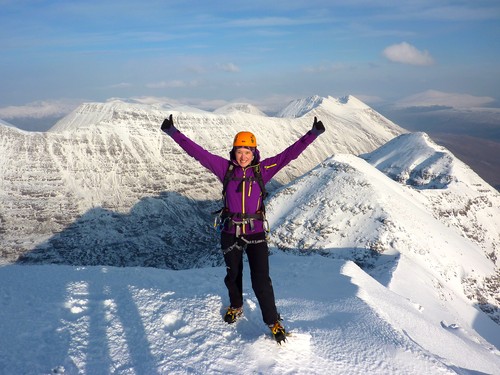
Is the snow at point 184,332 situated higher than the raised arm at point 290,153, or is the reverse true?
the raised arm at point 290,153

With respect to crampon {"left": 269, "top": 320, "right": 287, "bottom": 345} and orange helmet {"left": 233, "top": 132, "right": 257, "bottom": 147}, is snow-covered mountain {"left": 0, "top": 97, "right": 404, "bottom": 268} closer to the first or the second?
crampon {"left": 269, "top": 320, "right": 287, "bottom": 345}

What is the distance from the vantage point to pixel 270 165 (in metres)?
7.38

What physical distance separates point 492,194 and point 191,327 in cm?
9394

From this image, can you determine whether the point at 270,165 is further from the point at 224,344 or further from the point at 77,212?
the point at 77,212

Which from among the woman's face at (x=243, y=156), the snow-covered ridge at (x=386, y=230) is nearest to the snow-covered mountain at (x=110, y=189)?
the snow-covered ridge at (x=386, y=230)

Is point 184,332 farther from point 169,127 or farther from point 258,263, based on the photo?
point 169,127

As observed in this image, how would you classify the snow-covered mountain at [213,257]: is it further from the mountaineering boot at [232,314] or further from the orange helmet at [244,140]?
the orange helmet at [244,140]

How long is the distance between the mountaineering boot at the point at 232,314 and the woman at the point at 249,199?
879mm

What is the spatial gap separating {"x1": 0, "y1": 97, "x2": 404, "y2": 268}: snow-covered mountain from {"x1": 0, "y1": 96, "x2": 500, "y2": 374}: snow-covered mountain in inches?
24.4

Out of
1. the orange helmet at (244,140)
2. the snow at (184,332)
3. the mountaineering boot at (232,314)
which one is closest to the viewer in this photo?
the snow at (184,332)

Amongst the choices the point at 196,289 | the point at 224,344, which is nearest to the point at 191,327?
the point at 224,344

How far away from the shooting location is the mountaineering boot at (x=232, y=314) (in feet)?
25.0

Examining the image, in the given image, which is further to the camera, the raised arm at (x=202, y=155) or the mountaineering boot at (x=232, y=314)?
the mountaineering boot at (x=232, y=314)

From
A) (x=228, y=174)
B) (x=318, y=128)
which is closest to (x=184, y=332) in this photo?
(x=228, y=174)
